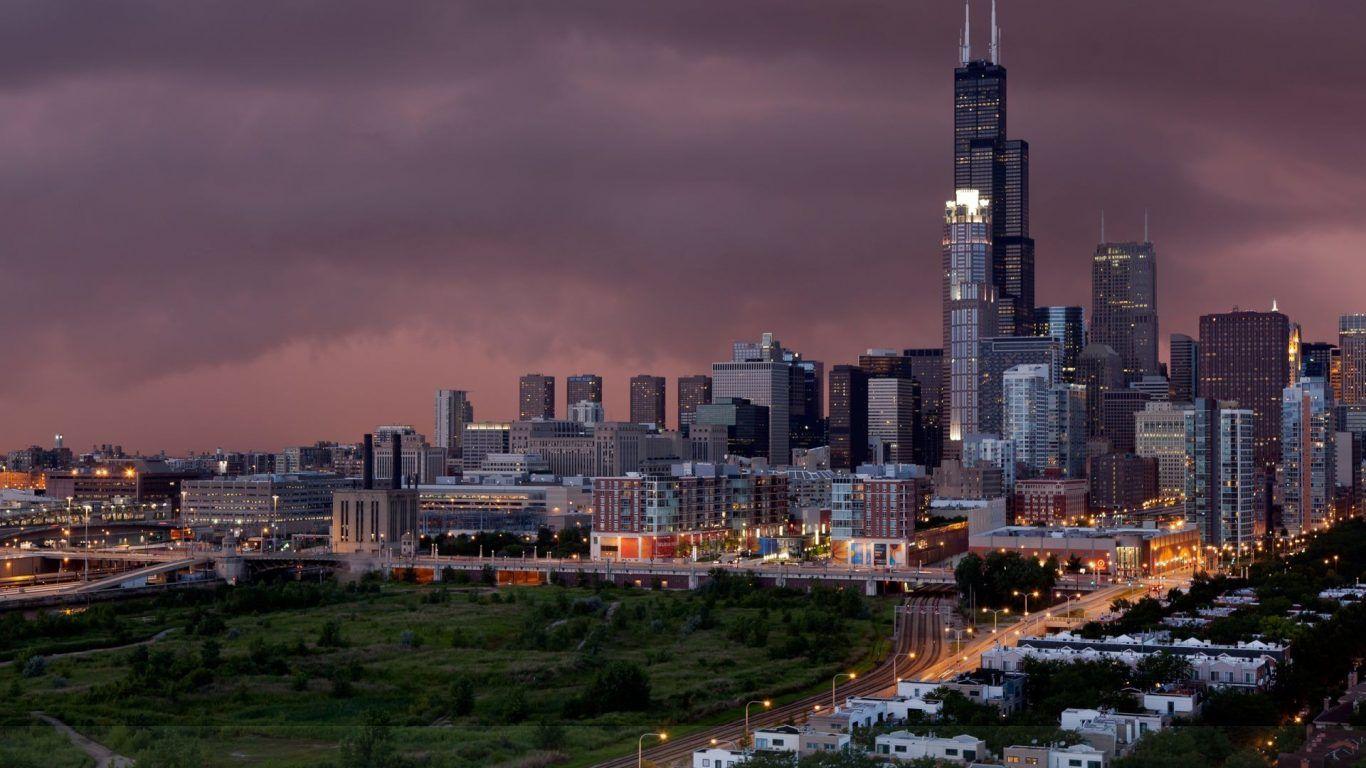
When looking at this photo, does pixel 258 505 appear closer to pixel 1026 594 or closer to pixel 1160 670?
pixel 1026 594

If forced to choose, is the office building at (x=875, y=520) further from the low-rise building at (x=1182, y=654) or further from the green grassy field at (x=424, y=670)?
the low-rise building at (x=1182, y=654)

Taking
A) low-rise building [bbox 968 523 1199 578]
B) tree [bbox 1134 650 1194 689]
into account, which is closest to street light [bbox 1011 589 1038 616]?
low-rise building [bbox 968 523 1199 578]

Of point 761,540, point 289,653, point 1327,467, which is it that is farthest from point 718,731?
point 1327,467

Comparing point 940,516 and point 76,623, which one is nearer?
point 76,623

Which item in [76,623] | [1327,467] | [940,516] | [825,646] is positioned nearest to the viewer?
[825,646]

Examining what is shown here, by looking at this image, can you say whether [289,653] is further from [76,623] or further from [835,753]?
[835,753]

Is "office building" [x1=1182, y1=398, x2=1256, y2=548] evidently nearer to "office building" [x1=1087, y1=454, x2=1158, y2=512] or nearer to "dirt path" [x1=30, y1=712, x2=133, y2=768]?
"office building" [x1=1087, y1=454, x2=1158, y2=512]
